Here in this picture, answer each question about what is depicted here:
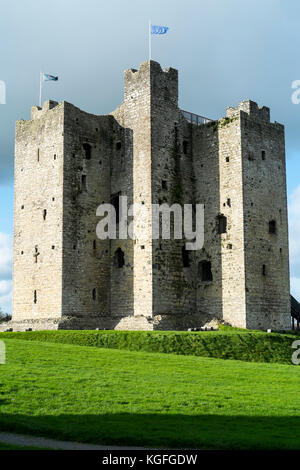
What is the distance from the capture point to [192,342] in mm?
28141

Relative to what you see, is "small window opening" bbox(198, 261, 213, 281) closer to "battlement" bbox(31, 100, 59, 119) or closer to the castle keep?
the castle keep

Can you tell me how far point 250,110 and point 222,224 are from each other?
7.17 metres

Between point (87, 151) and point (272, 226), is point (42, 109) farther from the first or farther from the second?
point (272, 226)

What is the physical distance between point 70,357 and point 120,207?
17348 mm

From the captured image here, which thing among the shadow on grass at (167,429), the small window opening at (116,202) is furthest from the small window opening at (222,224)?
the shadow on grass at (167,429)

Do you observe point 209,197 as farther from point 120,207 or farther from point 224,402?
point 224,402

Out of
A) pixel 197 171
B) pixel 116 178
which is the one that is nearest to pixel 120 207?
pixel 116 178

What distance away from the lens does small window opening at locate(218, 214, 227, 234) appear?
1474 inches

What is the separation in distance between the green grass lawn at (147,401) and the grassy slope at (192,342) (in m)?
4.82

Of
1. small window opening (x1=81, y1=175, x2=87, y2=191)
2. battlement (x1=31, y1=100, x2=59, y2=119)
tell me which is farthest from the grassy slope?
battlement (x1=31, y1=100, x2=59, y2=119)

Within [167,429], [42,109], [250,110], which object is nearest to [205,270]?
[250,110]

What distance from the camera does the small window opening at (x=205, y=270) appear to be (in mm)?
38156

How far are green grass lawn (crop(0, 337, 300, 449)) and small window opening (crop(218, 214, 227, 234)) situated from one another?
15.4 meters

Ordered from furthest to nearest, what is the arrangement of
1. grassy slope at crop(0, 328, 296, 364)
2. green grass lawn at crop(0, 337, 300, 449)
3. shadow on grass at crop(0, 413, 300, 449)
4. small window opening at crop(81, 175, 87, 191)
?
small window opening at crop(81, 175, 87, 191) < grassy slope at crop(0, 328, 296, 364) < green grass lawn at crop(0, 337, 300, 449) < shadow on grass at crop(0, 413, 300, 449)
